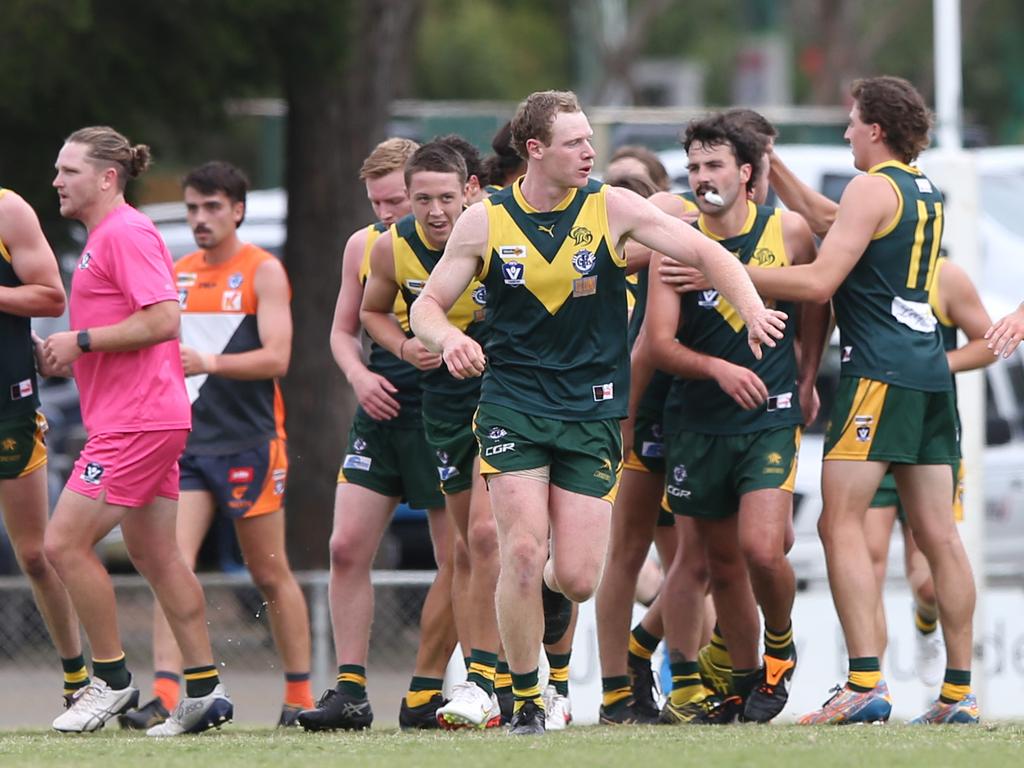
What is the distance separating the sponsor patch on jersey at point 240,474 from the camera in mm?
8906

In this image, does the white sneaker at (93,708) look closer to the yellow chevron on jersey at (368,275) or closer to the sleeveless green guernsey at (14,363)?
the sleeveless green guernsey at (14,363)

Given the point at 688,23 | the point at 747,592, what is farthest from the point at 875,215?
the point at 688,23

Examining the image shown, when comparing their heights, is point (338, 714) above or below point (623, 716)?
above

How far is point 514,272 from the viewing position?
7.06 m

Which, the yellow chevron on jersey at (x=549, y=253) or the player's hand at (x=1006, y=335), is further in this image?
the player's hand at (x=1006, y=335)

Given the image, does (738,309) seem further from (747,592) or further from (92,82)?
(92,82)

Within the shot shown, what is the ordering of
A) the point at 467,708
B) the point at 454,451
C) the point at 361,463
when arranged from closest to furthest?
the point at 467,708 < the point at 454,451 < the point at 361,463

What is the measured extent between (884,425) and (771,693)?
125 cm

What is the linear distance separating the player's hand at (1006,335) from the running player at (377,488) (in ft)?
7.70

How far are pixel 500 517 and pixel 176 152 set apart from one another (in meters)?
8.48

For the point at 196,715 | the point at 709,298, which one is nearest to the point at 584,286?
the point at 709,298

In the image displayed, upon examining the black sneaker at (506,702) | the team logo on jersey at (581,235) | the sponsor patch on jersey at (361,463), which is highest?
the team logo on jersey at (581,235)

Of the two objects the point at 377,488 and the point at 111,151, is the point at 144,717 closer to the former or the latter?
the point at 377,488

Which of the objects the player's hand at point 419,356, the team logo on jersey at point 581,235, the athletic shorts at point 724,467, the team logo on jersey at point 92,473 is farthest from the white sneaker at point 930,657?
the team logo on jersey at point 92,473
